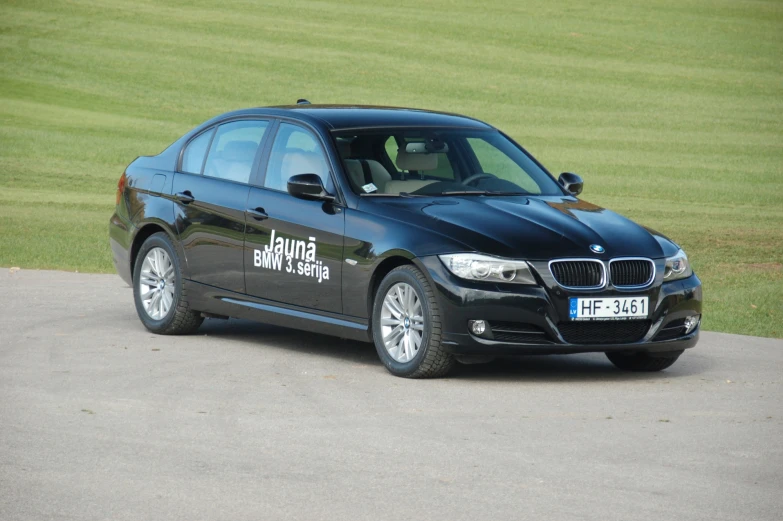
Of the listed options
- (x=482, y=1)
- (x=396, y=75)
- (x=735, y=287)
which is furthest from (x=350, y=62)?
(x=735, y=287)

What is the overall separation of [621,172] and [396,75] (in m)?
13.9

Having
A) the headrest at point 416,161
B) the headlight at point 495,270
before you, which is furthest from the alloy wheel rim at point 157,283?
the headlight at point 495,270

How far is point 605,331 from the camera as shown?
8.92 m

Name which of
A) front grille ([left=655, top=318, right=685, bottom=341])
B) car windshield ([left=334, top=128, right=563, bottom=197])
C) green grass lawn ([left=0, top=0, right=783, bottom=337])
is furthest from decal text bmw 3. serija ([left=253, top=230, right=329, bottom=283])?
green grass lawn ([left=0, top=0, right=783, bottom=337])

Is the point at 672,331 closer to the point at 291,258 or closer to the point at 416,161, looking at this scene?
the point at 416,161

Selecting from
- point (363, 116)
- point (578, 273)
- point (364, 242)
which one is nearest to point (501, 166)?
point (363, 116)

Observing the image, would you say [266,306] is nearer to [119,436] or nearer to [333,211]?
[333,211]

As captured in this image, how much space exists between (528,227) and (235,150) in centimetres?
260

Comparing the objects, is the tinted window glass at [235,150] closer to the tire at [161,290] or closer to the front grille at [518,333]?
the tire at [161,290]

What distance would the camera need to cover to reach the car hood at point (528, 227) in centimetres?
885

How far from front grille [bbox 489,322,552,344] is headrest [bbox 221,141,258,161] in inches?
102

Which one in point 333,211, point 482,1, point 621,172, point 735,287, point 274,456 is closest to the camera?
point 274,456

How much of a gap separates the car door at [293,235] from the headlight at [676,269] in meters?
2.02

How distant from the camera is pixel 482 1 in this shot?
55.6 m
